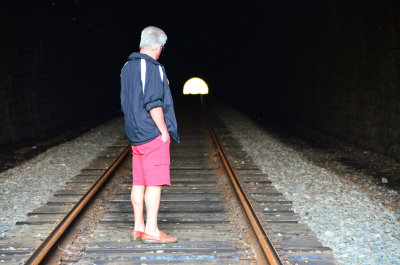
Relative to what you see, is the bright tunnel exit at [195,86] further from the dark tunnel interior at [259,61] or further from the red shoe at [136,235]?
the red shoe at [136,235]

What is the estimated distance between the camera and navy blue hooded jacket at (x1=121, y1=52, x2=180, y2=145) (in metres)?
3.29

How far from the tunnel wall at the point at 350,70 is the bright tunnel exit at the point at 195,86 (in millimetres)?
28722

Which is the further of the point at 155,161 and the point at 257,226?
the point at 257,226

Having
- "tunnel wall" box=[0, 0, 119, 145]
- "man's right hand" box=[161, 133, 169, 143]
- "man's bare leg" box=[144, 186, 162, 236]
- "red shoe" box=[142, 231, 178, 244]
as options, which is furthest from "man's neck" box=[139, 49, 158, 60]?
"tunnel wall" box=[0, 0, 119, 145]

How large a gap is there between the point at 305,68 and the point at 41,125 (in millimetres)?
8835

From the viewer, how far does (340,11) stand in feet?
35.0

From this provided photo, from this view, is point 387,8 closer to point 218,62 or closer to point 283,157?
point 283,157

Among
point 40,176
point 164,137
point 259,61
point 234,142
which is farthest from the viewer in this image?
point 259,61

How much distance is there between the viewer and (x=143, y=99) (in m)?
3.31

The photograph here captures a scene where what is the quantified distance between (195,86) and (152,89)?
147ft

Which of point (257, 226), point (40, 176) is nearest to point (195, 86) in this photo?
point (40, 176)

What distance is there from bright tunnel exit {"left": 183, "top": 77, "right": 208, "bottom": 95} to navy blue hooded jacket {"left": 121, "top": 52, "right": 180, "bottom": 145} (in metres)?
40.5

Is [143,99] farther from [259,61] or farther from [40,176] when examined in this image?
[259,61]

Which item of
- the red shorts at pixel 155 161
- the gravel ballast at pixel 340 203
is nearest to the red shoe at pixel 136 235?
the red shorts at pixel 155 161
